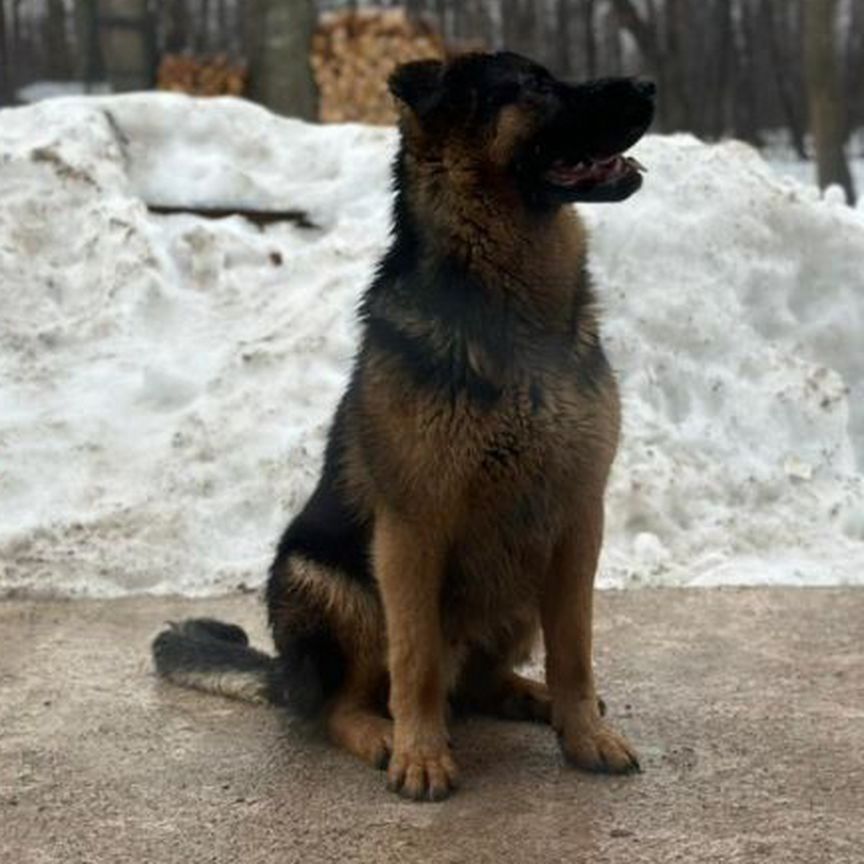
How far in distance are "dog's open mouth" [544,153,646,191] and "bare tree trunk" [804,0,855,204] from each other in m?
11.0

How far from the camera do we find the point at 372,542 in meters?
3.50

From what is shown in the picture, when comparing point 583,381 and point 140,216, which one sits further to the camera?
point 140,216

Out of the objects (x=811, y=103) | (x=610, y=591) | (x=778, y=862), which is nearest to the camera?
(x=778, y=862)

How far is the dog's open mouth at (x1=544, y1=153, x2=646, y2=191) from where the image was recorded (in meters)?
3.27

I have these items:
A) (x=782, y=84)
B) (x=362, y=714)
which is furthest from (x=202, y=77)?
(x=782, y=84)

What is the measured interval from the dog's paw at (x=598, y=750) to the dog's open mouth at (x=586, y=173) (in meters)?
1.34

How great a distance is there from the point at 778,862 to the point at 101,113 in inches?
271

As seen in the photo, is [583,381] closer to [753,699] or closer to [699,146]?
[753,699]

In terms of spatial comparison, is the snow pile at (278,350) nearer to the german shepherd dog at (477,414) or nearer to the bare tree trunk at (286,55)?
the german shepherd dog at (477,414)

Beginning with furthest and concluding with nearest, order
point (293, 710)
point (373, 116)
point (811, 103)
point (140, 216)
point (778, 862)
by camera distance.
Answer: point (811, 103) → point (373, 116) → point (140, 216) → point (293, 710) → point (778, 862)

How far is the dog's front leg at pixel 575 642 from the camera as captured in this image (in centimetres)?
348

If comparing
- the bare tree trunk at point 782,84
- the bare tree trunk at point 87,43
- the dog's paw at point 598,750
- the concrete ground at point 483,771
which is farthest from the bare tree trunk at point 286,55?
the bare tree trunk at point 782,84

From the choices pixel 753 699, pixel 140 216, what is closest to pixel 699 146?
pixel 140 216

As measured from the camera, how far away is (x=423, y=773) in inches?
131
